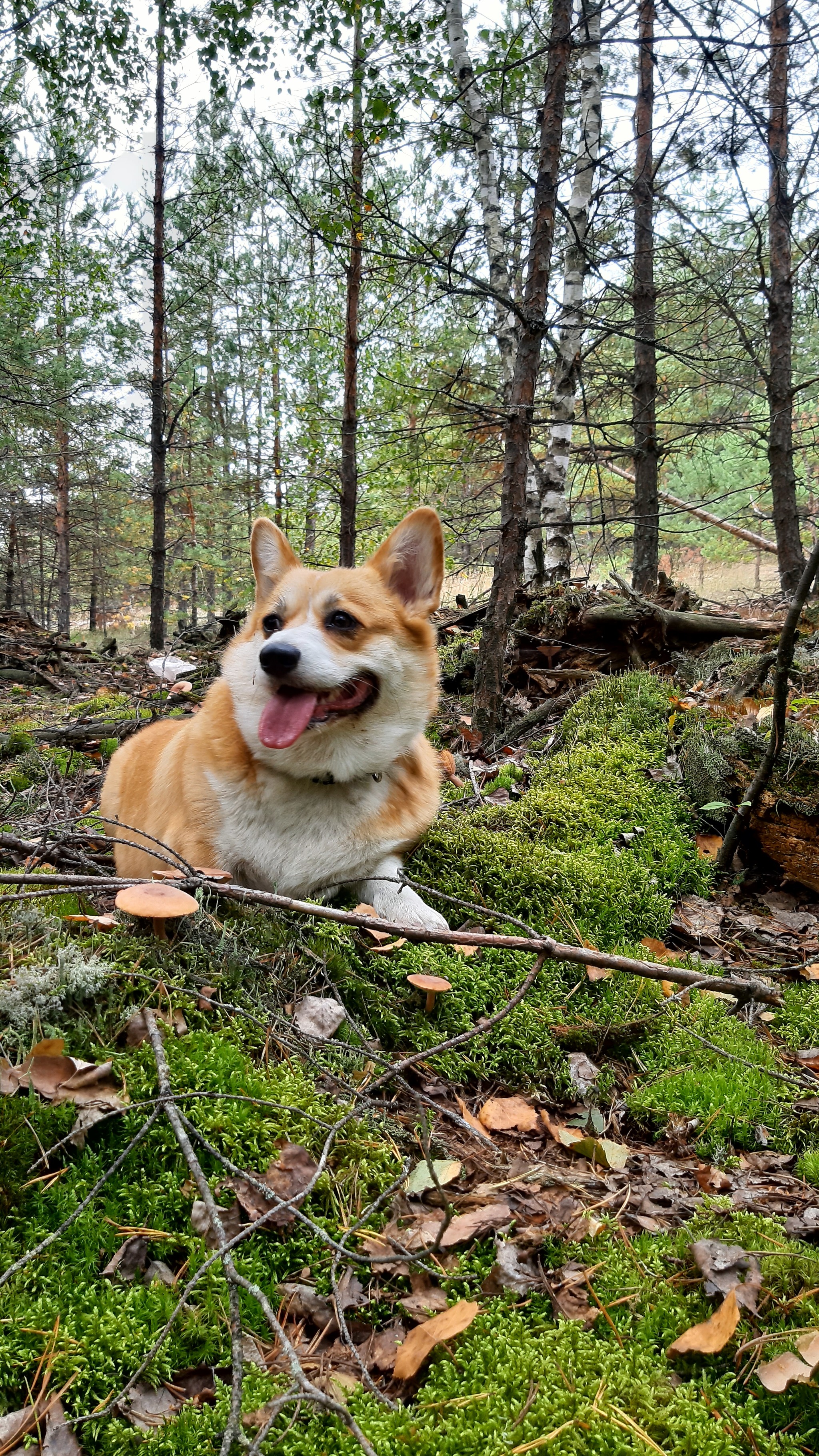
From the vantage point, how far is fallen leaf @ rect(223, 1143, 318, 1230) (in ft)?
4.80

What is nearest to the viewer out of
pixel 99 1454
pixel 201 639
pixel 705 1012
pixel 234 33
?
pixel 99 1454

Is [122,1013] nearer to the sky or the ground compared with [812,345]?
nearer to the ground

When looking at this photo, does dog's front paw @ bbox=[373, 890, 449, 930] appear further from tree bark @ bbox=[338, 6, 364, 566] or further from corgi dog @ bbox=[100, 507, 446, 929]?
tree bark @ bbox=[338, 6, 364, 566]

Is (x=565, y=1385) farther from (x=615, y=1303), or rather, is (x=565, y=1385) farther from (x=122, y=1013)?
(x=122, y=1013)

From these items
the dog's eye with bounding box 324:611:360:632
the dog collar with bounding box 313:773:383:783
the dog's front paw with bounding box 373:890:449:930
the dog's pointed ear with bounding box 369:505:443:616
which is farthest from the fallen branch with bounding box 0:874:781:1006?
the dog's pointed ear with bounding box 369:505:443:616

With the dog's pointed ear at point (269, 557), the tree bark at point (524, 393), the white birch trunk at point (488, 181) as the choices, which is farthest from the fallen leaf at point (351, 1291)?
the white birch trunk at point (488, 181)

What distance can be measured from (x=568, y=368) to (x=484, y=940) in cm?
734

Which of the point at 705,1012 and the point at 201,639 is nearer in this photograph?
the point at 705,1012

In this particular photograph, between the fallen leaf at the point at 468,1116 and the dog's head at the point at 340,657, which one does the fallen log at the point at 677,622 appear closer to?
the dog's head at the point at 340,657

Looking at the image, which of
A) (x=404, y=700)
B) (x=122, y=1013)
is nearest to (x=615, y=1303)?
(x=122, y=1013)

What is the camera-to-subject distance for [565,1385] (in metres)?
1.27

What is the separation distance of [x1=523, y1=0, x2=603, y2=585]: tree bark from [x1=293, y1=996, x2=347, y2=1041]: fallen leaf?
5759 millimetres

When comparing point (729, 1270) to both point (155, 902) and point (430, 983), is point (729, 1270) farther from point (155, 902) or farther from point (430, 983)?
point (155, 902)

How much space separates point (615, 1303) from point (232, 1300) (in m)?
0.78
